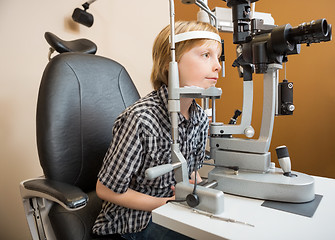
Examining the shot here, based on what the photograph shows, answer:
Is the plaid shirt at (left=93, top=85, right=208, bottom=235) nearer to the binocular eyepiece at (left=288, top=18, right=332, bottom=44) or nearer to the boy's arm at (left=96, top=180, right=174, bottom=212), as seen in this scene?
the boy's arm at (left=96, top=180, right=174, bottom=212)

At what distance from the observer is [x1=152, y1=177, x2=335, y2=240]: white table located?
445 millimetres

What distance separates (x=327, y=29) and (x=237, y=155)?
1.27 ft

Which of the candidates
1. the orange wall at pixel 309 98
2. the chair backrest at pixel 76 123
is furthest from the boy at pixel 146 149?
the orange wall at pixel 309 98

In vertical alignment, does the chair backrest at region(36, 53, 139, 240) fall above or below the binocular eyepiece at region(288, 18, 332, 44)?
below

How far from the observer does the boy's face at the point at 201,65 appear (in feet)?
2.38

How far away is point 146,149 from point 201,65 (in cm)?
31

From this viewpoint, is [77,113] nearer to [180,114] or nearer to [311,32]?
[180,114]

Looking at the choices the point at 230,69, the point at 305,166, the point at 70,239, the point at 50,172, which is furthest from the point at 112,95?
the point at 305,166

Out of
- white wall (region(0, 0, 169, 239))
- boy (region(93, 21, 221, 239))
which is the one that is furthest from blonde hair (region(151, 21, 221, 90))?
white wall (region(0, 0, 169, 239))

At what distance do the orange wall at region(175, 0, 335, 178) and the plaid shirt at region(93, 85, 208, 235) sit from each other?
1.07 meters

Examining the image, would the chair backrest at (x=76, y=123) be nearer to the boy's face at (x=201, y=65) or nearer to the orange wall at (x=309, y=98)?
the boy's face at (x=201, y=65)

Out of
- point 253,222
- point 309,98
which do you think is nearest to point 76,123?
point 253,222

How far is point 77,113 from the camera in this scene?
84 cm

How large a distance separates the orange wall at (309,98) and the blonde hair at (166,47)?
1.01m
